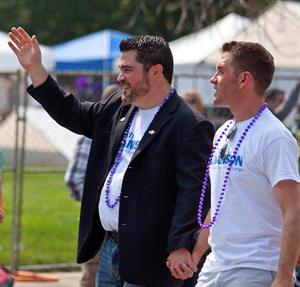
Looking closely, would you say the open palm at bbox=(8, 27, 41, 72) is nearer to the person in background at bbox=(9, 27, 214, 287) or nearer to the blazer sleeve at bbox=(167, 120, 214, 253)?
the person in background at bbox=(9, 27, 214, 287)

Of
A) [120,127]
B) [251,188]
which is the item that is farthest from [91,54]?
[251,188]

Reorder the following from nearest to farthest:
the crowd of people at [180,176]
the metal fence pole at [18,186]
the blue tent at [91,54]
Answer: the crowd of people at [180,176]
the metal fence pole at [18,186]
the blue tent at [91,54]

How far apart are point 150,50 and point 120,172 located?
68 cm

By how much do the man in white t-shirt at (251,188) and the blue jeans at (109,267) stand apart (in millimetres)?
720

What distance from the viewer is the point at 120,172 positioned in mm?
5266

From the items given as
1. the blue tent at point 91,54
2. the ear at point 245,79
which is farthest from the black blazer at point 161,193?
the blue tent at point 91,54

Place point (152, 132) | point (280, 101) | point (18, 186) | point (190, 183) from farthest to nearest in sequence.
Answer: point (18, 186)
point (280, 101)
point (152, 132)
point (190, 183)

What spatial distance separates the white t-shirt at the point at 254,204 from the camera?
175 inches

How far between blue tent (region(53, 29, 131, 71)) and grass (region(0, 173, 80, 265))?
36.7 ft

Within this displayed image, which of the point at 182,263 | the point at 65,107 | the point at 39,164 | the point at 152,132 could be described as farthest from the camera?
the point at 39,164

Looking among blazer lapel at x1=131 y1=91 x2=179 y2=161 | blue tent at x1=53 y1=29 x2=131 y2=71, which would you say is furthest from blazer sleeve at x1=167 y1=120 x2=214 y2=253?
blue tent at x1=53 y1=29 x2=131 y2=71

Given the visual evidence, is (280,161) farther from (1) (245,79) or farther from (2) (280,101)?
(2) (280,101)

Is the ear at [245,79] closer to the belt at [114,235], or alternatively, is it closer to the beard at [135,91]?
the beard at [135,91]

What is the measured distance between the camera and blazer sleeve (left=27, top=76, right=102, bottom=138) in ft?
17.7
